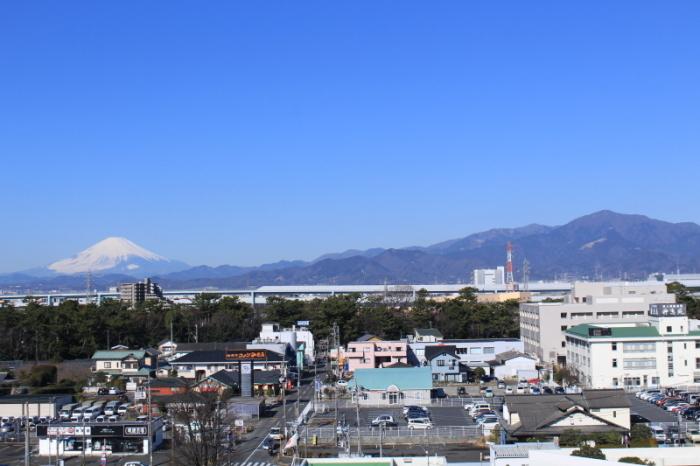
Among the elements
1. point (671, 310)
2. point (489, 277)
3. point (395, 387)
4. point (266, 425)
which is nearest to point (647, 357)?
point (671, 310)

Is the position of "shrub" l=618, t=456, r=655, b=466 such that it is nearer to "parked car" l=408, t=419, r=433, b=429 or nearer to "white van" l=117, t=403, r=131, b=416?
"parked car" l=408, t=419, r=433, b=429

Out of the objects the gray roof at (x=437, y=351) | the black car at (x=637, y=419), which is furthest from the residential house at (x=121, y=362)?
the black car at (x=637, y=419)

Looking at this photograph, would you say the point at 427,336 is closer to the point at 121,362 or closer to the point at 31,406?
the point at 121,362

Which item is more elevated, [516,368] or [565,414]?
[565,414]

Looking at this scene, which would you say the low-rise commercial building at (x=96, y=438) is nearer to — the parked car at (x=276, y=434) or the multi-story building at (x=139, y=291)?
the parked car at (x=276, y=434)

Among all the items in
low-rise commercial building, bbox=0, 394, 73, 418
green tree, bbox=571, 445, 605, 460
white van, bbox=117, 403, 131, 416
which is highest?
green tree, bbox=571, 445, 605, 460

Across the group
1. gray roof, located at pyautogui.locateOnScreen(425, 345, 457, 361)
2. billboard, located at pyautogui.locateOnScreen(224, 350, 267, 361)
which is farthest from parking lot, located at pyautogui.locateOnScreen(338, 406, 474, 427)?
billboard, located at pyautogui.locateOnScreen(224, 350, 267, 361)
